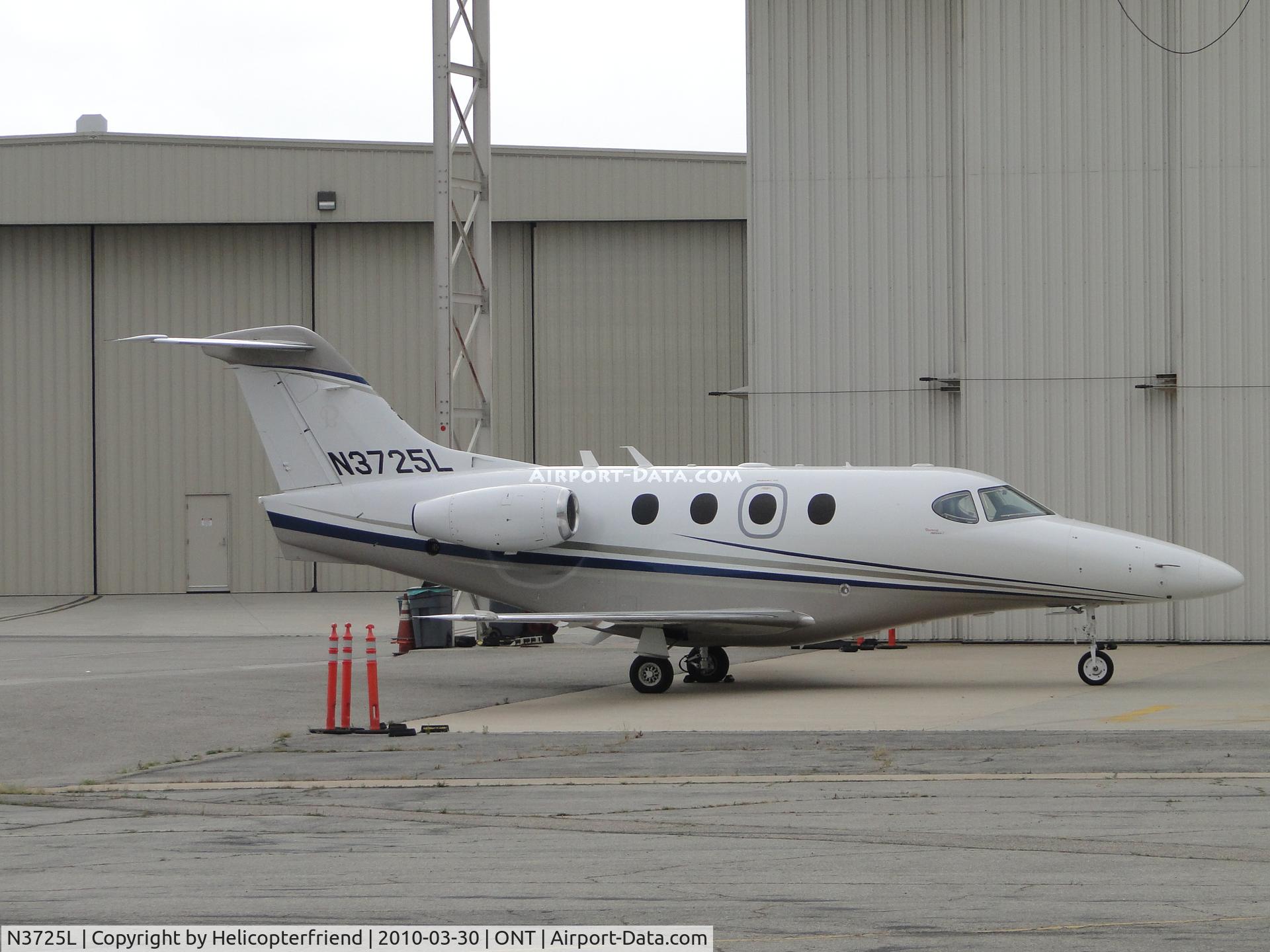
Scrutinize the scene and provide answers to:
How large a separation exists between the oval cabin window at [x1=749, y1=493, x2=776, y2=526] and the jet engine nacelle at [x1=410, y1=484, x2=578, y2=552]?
229 centimetres

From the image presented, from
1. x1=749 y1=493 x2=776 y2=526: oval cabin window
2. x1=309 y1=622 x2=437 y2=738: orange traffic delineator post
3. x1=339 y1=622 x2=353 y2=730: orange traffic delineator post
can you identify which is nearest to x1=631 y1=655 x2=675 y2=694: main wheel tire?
x1=749 y1=493 x2=776 y2=526: oval cabin window

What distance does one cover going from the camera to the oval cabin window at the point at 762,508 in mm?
18078

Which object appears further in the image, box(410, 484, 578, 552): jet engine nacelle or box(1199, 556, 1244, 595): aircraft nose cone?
box(410, 484, 578, 552): jet engine nacelle

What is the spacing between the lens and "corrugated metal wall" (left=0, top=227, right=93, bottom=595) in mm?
37688

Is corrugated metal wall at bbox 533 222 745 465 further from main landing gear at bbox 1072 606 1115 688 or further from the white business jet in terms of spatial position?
main landing gear at bbox 1072 606 1115 688

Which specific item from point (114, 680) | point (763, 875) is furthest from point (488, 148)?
point (763, 875)

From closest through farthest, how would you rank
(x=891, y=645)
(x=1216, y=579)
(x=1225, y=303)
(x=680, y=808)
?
(x=680, y=808) < (x=1216, y=579) < (x=1225, y=303) < (x=891, y=645)

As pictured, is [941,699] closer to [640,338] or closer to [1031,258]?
[1031,258]

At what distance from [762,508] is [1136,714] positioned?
5371mm

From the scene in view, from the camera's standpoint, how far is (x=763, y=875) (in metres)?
7.76

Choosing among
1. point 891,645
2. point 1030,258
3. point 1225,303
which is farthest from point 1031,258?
point 891,645

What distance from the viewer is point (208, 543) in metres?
37.9

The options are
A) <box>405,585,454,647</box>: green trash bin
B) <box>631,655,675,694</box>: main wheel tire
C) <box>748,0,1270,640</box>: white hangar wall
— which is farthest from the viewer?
<box>405,585,454,647</box>: green trash bin

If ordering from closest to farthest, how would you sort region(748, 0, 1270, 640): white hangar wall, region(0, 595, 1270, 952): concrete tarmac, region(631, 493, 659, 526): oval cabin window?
region(0, 595, 1270, 952): concrete tarmac → region(631, 493, 659, 526): oval cabin window → region(748, 0, 1270, 640): white hangar wall
